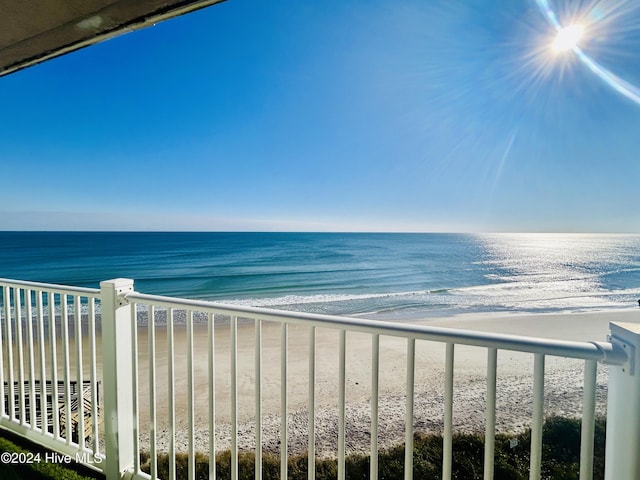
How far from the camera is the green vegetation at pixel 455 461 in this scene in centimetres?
208

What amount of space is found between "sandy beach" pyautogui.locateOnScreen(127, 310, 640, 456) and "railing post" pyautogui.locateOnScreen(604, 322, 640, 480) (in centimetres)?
203

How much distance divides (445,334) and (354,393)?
293cm

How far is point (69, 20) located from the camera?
1.04 metres

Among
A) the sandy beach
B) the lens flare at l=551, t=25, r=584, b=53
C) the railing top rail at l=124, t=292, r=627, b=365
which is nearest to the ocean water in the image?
the sandy beach

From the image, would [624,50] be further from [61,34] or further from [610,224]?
[610,224]

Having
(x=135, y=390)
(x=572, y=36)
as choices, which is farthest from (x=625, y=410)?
(x=572, y=36)

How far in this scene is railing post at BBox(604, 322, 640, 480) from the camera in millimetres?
724

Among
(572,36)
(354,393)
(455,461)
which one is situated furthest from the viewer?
(572,36)

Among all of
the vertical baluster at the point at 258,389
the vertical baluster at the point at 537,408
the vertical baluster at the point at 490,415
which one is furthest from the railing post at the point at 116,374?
the vertical baluster at the point at 537,408

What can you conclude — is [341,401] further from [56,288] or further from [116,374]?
[56,288]

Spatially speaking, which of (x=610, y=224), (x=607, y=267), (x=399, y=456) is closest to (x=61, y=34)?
(x=399, y=456)

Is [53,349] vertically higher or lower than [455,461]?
higher

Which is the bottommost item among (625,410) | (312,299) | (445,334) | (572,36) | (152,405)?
(312,299)

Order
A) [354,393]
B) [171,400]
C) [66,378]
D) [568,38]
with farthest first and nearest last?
[568,38], [354,393], [66,378], [171,400]
